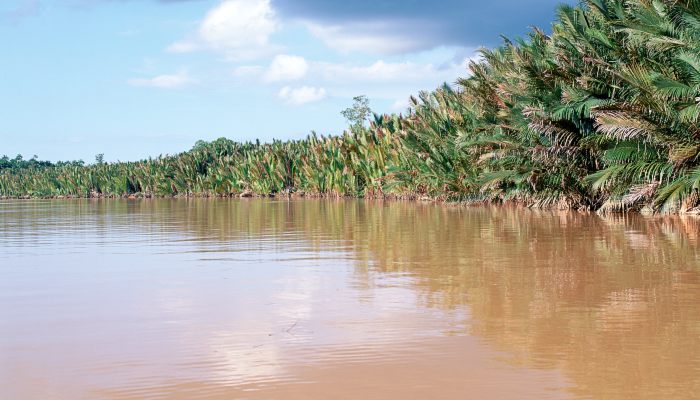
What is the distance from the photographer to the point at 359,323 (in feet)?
21.3

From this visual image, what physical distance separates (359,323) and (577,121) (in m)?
17.5

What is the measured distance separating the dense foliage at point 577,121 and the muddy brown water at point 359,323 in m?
5.09

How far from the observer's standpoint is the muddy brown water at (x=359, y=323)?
469 cm

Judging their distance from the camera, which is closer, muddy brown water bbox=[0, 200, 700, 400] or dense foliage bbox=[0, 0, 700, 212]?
muddy brown water bbox=[0, 200, 700, 400]

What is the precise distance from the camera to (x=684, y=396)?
4.31m

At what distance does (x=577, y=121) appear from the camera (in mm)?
22422

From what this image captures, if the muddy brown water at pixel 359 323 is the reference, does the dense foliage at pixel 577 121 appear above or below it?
above

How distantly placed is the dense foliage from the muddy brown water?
5.09 metres

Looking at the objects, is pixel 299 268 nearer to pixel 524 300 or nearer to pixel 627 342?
pixel 524 300

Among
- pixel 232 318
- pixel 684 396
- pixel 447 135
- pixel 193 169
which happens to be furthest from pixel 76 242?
pixel 193 169

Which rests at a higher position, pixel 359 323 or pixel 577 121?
pixel 577 121

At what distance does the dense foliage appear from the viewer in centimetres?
1712

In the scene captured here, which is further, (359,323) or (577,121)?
(577,121)

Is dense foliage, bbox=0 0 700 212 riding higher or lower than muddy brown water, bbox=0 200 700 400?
higher
